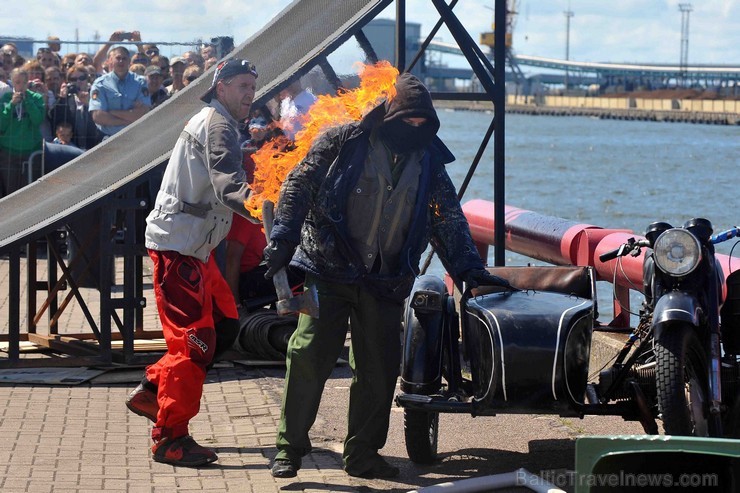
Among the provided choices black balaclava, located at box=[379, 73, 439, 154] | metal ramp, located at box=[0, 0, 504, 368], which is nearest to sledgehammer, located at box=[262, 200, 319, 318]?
black balaclava, located at box=[379, 73, 439, 154]

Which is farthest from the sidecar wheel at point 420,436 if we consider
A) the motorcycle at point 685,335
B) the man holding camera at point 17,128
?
the man holding camera at point 17,128

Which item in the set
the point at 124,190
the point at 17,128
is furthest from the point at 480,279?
the point at 17,128

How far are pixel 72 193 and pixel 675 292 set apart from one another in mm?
4456

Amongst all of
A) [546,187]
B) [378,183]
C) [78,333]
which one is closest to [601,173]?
[546,187]

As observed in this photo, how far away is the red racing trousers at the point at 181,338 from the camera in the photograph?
20.6ft

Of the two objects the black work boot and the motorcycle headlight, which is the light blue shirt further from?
the motorcycle headlight

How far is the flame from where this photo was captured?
20.0 feet

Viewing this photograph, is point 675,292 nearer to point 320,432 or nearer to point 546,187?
point 320,432

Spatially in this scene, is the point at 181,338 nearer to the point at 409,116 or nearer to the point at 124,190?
the point at 409,116

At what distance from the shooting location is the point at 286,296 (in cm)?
578

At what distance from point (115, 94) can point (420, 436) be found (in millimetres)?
8434

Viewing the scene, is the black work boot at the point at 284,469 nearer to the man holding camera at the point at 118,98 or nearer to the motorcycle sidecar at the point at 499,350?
the motorcycle sidecar at the point at 499,350

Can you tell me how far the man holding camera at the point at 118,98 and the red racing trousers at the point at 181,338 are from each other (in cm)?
755

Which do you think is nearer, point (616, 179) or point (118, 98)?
point (118, 98)
